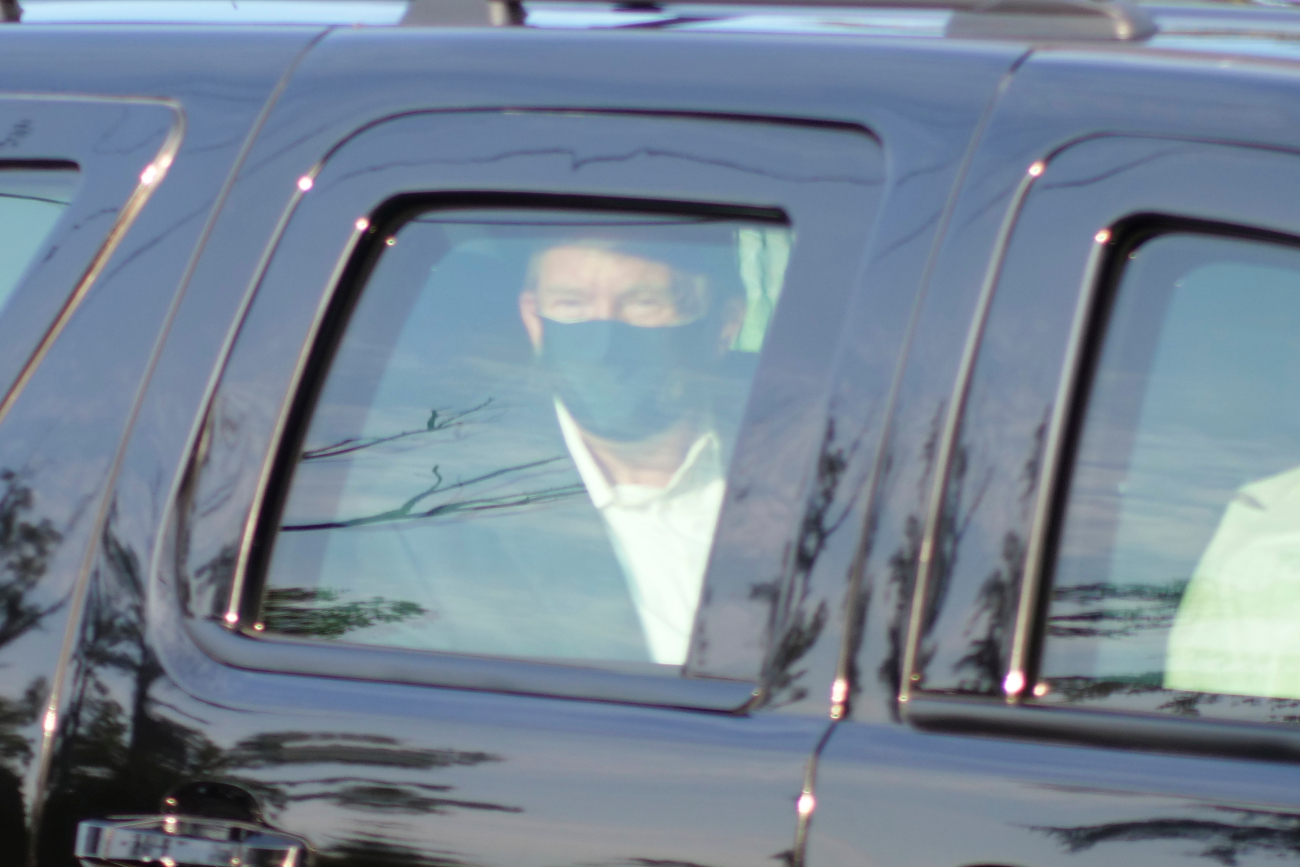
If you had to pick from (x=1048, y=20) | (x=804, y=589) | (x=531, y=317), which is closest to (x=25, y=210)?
(x=531, y=317)

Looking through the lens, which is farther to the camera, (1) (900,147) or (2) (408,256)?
(2) (408,256)

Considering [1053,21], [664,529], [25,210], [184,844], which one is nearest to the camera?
[184,844]

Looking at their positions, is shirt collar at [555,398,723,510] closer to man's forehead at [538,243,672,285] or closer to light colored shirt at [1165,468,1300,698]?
man's forehead at [538,243,672,285]

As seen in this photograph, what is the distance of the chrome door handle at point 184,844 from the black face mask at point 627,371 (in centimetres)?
54

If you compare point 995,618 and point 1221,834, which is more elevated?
point 995,618

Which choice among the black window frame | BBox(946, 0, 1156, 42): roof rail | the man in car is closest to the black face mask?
the man in car

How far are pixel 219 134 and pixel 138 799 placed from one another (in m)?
0.77

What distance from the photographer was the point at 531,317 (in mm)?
1835

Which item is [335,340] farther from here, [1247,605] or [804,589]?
[1247,605]

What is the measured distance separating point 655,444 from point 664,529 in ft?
0.31

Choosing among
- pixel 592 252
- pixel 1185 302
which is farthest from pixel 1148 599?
pixel 592 252

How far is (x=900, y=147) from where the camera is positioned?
1674mm

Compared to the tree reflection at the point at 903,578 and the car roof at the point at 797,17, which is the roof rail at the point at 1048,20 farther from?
the tree reflection at the point at 903,578

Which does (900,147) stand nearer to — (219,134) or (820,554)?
(820,554)
